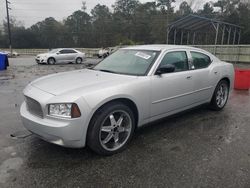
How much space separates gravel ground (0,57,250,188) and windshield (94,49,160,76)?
112cm

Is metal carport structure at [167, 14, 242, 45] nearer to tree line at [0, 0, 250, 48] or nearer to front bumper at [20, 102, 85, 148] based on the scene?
tree line at [0, 0, 250, 48]

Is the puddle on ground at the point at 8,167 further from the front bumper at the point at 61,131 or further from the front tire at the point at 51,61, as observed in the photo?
the front tire at the point at 51,61

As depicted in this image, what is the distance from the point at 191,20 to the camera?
2397cm

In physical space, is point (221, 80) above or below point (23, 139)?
above

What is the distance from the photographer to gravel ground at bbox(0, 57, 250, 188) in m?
2.71

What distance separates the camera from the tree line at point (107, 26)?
46.7m

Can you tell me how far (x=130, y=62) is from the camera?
13.7 ft

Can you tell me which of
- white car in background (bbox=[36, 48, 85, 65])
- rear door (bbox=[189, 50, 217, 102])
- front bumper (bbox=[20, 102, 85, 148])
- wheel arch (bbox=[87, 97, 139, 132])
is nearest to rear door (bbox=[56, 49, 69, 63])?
white car in background (bbox=[36, 48, 85, 65])

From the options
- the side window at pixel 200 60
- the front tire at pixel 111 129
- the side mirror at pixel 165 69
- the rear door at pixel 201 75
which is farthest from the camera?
the side window at pixel 200 60

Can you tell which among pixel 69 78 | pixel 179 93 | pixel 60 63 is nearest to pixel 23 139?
pixel 69 78

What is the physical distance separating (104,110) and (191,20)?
23.4 metres

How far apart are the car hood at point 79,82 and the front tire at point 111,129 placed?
0.34m

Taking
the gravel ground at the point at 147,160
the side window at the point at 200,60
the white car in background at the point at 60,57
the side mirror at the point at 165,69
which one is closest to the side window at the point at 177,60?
the side mirror at the point at 165,69

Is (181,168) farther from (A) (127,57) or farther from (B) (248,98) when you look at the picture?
(B) (248,98)
